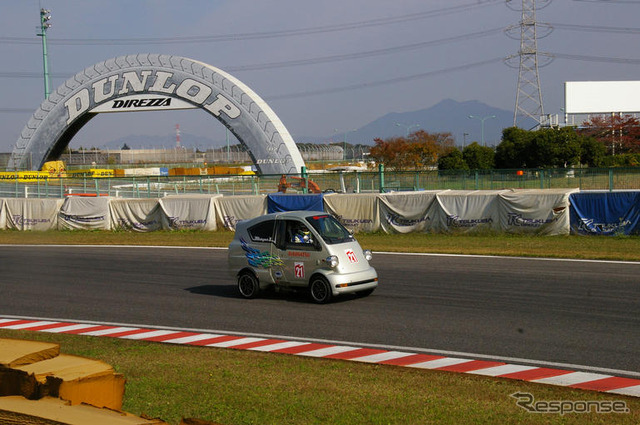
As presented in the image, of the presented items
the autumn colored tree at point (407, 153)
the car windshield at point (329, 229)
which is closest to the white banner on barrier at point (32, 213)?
the car windshield at point (329, 229)

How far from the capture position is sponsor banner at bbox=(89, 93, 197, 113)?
172ft

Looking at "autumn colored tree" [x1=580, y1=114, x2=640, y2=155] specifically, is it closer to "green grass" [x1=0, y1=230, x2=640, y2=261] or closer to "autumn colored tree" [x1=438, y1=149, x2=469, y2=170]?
"autumn colored tree" [x1=438, y1=149, x2=469, y2=170]

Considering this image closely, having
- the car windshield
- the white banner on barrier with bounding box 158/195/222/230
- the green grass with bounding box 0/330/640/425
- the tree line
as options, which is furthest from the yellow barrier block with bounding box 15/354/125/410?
the tree line

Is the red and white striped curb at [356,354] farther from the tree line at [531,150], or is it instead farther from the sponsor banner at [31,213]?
the tree line at [531,150]

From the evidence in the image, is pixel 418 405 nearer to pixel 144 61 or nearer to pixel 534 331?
pixel 534 331

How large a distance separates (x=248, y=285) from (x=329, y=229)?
7.23 ft

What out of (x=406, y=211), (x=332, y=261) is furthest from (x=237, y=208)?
(x=332, y=261)

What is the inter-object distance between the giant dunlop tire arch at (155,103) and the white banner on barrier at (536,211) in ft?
85.5

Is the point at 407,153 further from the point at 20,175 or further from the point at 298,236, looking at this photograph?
the point at 298,236

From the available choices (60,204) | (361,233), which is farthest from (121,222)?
A: (361,233)

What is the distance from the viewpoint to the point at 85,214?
33.9 metres

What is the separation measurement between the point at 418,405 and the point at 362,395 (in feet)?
2.36

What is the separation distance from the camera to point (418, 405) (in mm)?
7535

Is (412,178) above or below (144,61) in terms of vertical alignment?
below
